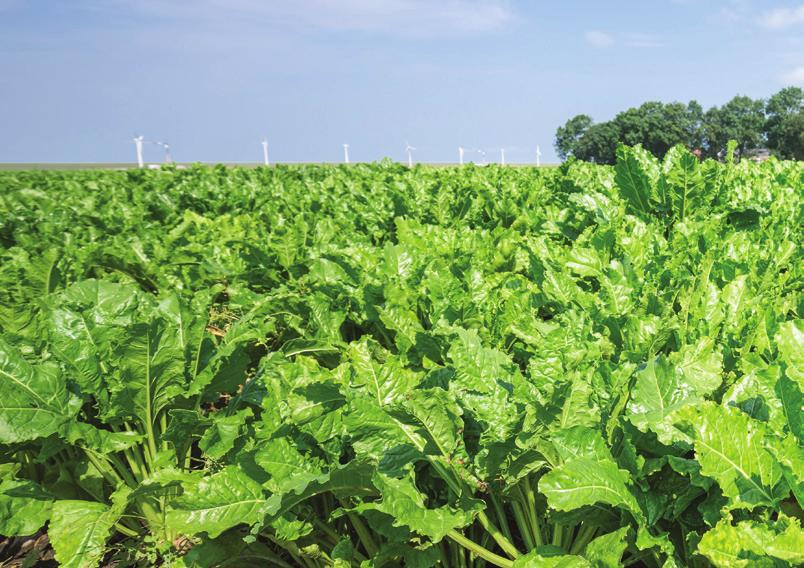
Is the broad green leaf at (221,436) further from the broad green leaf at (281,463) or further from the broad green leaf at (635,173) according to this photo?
the broad green leaf at (635,173)

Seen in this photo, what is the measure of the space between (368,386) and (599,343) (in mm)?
705

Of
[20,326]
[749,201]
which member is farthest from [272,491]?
[749,201]

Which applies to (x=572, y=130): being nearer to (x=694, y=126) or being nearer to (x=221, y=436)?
(x=694, y=126)

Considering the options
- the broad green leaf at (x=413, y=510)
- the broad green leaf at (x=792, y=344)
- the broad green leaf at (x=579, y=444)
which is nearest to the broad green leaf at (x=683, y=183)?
the broad green leaf at (x=792, y=344)

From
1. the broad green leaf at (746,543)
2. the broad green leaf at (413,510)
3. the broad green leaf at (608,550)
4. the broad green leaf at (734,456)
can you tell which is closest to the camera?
the broad green leaf at (746,543)

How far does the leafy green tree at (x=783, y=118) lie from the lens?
284ft

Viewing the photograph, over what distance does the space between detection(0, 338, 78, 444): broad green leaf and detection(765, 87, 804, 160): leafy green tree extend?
330 ft

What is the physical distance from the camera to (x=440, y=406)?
1.59 m

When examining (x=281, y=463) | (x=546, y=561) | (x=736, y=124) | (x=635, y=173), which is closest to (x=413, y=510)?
(x=546, y=561)

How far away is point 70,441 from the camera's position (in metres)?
2.17

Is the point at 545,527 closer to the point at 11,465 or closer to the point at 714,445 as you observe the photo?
the point at 714,445

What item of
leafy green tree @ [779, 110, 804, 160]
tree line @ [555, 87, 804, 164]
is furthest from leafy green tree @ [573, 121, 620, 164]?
leafy green tree @ [779, 110, 804, 160]

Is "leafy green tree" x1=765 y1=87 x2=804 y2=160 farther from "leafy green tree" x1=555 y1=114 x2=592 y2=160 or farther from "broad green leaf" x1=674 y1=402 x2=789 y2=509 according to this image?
"broad green leaf" x1=674 y1=402 x2=789 y2=509

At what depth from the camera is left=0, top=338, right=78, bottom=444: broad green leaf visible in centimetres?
212
